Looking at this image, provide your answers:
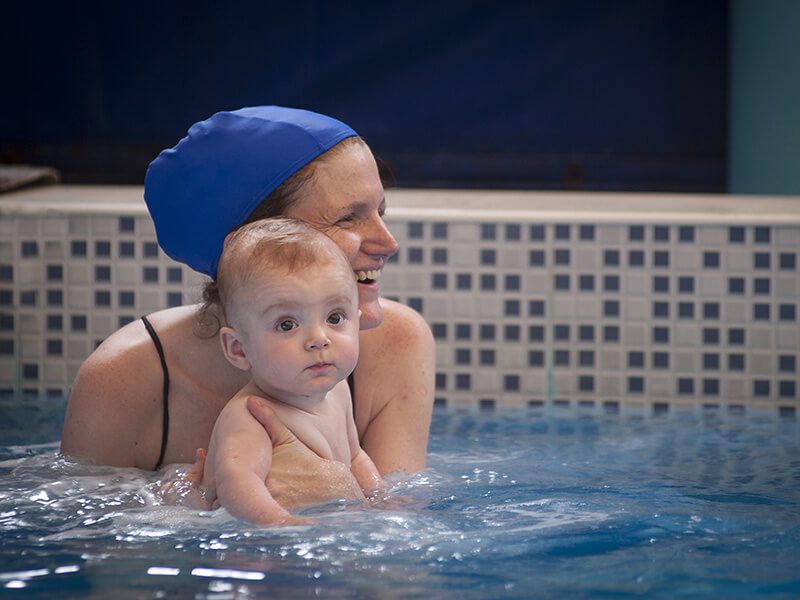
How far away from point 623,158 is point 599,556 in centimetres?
527

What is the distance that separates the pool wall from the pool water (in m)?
1.09

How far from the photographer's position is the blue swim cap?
265cm

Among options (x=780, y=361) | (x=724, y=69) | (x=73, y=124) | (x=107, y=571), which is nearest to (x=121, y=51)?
(x=73, y=124)

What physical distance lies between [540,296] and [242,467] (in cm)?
232

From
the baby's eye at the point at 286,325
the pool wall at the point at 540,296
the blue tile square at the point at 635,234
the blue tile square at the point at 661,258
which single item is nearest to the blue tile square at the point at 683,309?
the pool wall at the point at 540,296

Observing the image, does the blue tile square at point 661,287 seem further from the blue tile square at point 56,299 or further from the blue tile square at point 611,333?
the blue tile square at point 56,299

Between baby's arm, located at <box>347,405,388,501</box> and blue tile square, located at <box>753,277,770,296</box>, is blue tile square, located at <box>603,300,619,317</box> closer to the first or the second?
blue tile square, located at <box>753,277,770,296</box>

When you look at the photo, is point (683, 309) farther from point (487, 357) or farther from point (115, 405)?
point (115, 405)

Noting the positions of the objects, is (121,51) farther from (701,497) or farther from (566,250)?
(701,497)

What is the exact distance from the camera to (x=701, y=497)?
3.02 metres

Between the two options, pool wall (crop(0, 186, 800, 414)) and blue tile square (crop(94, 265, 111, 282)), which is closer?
pool wall (crop(0, 186, 800, 414))

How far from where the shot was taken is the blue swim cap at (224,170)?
8.70 ft

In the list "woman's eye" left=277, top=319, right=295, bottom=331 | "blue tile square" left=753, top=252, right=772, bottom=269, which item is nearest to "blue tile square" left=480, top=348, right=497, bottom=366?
"blue tile square" left=753, top=252, right=772, bottom=269

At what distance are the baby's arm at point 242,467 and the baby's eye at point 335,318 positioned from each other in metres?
0.25
